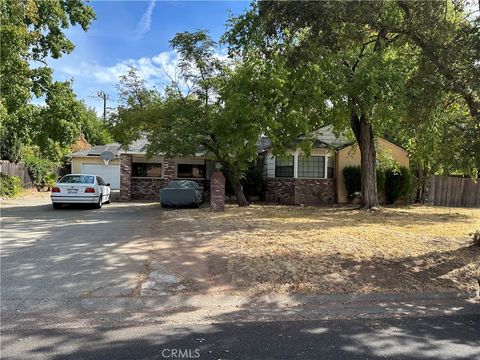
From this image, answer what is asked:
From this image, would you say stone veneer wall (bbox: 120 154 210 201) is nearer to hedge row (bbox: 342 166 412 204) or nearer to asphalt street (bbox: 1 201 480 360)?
hedge row (bbox: 342 166 412 204)

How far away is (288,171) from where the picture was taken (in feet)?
77.1

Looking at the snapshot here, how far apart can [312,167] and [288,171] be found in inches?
49.8

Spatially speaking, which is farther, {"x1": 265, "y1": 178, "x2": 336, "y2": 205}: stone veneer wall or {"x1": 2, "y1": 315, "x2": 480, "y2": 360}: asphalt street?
{"x1": 265, "y1": 178, "x2": 336, "y2": 205}: stone veneer wall

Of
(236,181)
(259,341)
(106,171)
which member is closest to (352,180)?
(236,181)

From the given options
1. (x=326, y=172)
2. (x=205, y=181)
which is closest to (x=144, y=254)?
(x=326, y=172)

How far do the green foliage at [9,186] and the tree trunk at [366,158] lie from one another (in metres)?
18.1

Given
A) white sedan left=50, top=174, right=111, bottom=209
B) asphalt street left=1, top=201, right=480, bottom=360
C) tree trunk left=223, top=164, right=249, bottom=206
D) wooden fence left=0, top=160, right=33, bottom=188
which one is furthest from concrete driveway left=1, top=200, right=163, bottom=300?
wooden fence left=0, top=160, right=33, bottom=188

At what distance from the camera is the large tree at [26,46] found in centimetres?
1616

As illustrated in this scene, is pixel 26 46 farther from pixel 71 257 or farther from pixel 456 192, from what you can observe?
pixel 456 192

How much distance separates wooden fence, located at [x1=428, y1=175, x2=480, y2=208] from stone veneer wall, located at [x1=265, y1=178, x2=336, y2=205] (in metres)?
6.07

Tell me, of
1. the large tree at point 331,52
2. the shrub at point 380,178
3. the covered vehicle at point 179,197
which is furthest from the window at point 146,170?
the large tree at point 331,52

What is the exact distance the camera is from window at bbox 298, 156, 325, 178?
76.6 ft

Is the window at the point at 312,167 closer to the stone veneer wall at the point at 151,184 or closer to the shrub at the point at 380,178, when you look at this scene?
the shrub at the point at 380,178

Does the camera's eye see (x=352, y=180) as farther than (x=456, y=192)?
No
